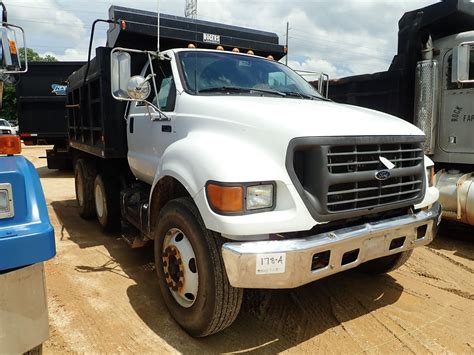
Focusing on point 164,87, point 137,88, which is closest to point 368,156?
point 137,88

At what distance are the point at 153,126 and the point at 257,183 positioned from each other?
179 cm

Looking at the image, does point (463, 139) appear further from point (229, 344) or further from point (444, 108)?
point (229, 344)

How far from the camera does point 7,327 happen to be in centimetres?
190

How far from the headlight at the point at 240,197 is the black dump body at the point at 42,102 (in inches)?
420

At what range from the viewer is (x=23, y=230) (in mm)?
1886

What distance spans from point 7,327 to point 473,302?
12.2 ft

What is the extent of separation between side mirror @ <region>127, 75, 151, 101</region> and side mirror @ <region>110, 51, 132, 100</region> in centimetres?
14

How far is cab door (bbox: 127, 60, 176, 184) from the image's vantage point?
3799 mm

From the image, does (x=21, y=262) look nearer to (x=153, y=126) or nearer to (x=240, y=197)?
(x=240, y=197)

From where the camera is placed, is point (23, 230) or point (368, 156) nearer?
point (23, 230)

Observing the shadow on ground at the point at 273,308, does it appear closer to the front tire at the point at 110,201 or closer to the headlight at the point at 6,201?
the front tire at the point at 110,201

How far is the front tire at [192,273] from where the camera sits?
279cm

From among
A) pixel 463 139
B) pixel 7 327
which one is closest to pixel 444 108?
pixel 463 139

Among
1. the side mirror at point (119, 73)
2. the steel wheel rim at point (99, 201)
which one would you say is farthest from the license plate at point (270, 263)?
the steel wheel rim at point (99, 201)
